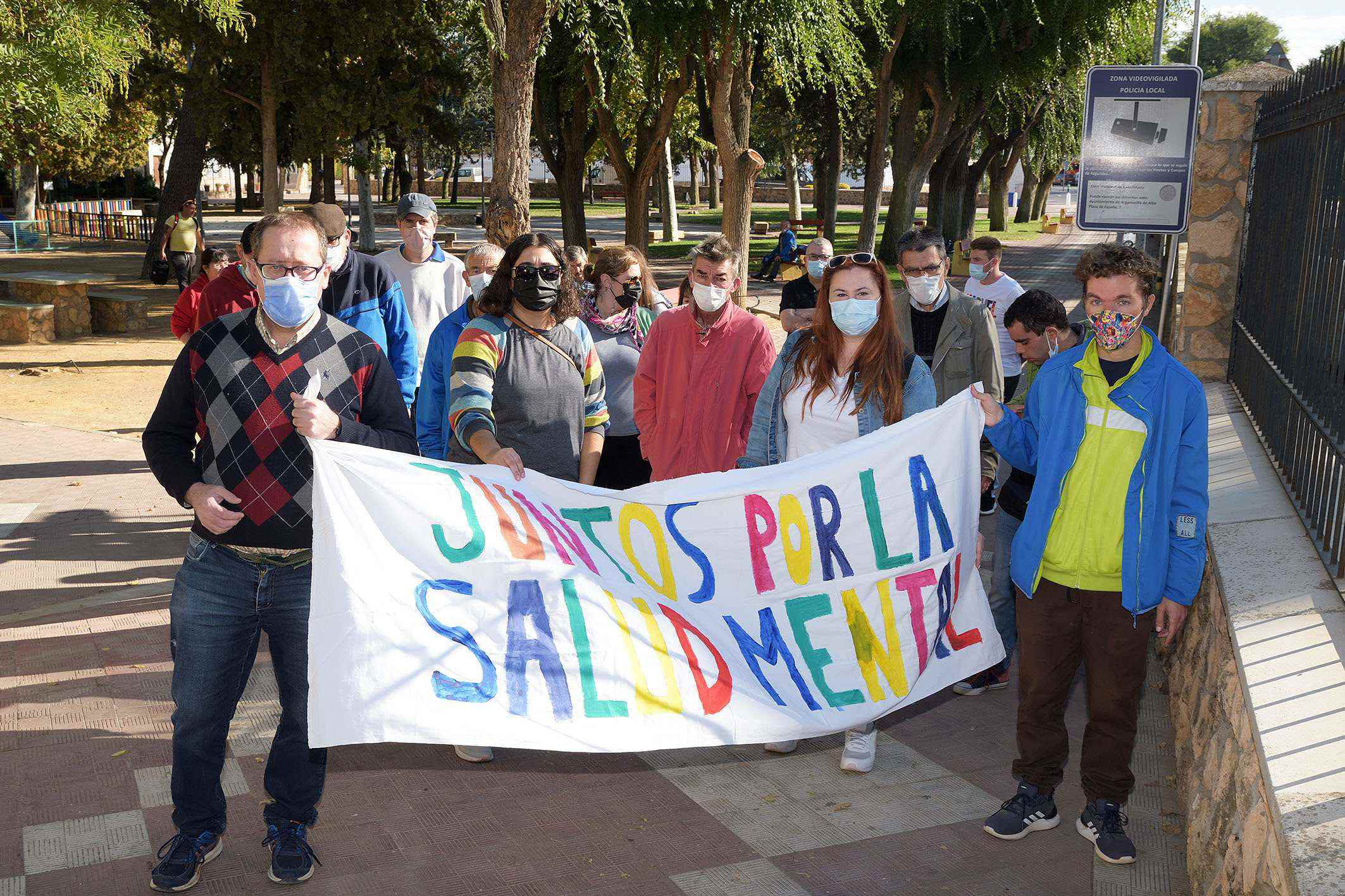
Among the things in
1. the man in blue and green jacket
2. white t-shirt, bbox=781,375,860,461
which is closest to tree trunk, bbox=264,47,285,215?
white t-shirt, bbox=781,375,860,461

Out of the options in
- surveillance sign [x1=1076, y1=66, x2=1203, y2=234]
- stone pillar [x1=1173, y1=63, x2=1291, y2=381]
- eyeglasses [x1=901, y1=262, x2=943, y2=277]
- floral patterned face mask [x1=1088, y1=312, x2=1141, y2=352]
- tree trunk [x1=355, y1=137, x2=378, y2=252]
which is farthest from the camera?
tree trunk [x1=355, y1=137, x2=378, y2=252]

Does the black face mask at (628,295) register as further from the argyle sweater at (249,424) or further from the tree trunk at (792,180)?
the tree trunk at (792,180)

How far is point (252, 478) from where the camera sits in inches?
152

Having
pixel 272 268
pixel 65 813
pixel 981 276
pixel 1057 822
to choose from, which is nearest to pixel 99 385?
pixel 981 276

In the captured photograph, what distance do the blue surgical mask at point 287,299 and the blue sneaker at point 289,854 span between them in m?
1.68

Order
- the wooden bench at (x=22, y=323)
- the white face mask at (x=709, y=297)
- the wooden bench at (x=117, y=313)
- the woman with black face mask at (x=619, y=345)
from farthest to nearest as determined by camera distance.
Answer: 1. the wooden bench at (x=117, y=313)
2. the wooden bench at (x=22, y=323)
3. the woman with black face mask at (x=619, y=345)
4. the white face mask at (x=709, y=297)

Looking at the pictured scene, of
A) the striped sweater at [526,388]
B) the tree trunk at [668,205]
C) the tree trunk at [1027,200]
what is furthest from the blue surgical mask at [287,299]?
the tree trunk at [1027,200]

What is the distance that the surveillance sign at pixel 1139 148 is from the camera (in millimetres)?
8500

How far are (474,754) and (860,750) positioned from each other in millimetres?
1578

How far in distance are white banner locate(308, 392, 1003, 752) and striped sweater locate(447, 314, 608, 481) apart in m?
0.59

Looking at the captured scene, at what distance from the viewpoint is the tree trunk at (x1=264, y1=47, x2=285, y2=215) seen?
79.7 feet

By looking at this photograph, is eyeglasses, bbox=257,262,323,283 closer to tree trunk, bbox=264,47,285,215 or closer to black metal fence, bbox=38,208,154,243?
tree trunk, bbox=264,47,285,215

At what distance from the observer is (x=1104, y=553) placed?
166 inches

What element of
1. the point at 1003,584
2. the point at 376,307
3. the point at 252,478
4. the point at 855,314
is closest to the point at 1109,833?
the point at 1003,584
